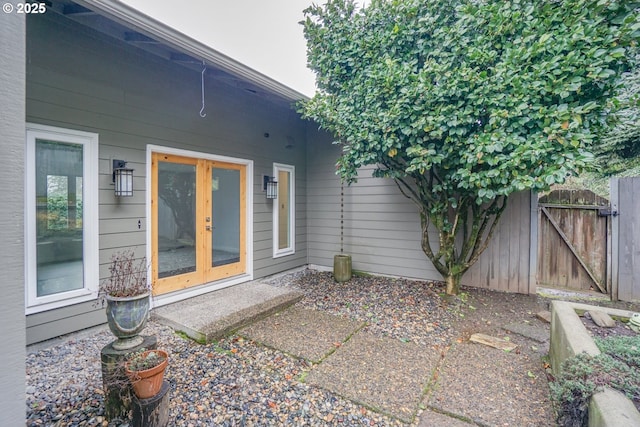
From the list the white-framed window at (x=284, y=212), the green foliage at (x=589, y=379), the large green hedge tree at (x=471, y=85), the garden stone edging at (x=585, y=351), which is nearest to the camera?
the garden stone edging at (x=585, y=351)

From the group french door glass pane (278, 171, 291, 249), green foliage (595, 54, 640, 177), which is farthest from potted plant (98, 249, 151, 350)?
green foliage (595, 54, 640, 177)

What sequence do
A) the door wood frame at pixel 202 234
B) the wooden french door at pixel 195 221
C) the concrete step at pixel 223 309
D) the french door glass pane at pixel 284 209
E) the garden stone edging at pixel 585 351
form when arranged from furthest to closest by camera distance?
the french door glass pane at pixel 284 209, the wooden french door at pixel 195 221, the door wood frame at pixel 202 234, the concrete step at pixel 223 309, the garden stone edging at pixel 585 351

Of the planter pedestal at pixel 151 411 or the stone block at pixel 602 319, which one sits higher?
the stone block at pixel 602 319

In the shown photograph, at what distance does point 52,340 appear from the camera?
Answer: 3.04 m

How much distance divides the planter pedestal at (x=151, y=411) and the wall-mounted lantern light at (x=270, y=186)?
3922 mm

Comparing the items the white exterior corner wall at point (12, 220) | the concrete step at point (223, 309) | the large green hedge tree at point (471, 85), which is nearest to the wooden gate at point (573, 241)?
the large green hedge tree at point (471, 85)

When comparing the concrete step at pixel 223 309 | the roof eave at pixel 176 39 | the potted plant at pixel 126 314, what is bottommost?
the concrete step at pixel 223 309

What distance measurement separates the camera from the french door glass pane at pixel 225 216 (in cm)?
470

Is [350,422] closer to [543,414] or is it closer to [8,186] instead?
[543,414]

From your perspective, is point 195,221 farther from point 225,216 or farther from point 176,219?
point 225,216

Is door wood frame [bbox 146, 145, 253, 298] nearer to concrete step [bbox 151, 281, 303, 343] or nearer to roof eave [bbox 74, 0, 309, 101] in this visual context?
concrete step [bbox 151, 281, 303, 343]

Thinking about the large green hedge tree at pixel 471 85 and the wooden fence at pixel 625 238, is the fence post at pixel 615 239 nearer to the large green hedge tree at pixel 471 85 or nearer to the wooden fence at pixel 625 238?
the wooden fence at pixel 625 238

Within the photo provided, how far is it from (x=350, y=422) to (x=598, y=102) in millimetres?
3779

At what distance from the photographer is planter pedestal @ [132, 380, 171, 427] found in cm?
183
